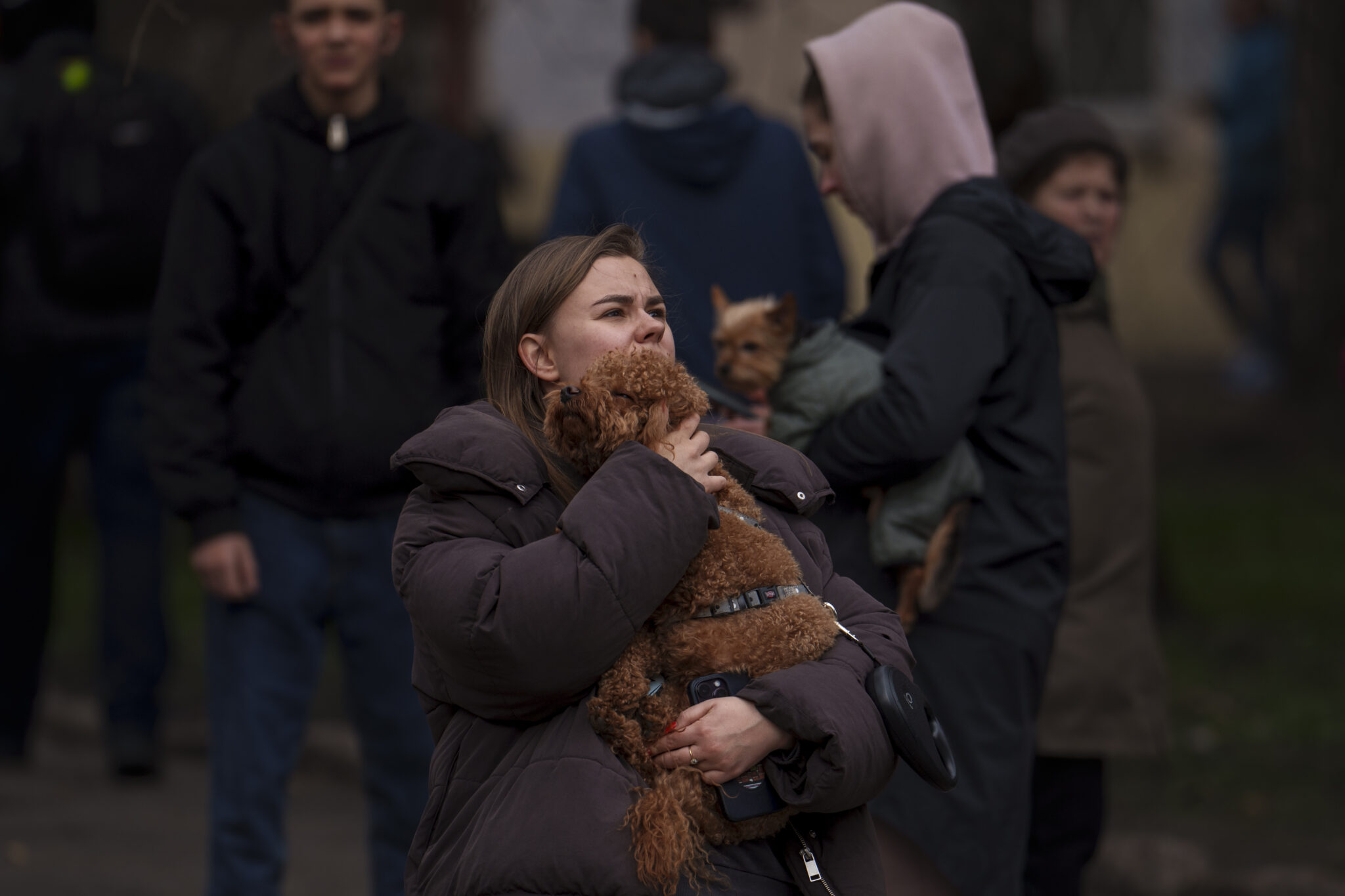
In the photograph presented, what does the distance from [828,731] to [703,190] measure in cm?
288

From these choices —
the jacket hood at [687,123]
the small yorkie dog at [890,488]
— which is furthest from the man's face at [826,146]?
the jacket hood at [687,123]

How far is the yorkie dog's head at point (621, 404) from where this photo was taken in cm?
249

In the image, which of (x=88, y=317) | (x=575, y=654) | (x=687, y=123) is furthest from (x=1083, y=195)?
(x=88, y=317)

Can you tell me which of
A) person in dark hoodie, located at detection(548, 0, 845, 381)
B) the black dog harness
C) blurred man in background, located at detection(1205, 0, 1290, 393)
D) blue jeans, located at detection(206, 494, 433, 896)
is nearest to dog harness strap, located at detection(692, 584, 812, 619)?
the black dog harness

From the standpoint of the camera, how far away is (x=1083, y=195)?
4.60 meters

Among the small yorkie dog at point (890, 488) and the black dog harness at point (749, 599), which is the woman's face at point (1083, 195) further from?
the black dog harness at point (749, 599)

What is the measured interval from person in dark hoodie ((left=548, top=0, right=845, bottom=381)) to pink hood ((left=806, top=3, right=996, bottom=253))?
1169 millimetres

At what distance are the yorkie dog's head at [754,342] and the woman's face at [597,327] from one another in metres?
1.11

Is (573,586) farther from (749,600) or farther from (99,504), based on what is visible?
(99,504)

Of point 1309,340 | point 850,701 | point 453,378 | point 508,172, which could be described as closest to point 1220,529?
point 1309,340

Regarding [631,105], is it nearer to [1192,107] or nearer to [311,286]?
[311,286]

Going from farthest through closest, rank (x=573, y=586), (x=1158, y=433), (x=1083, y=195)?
(x=1158, y=433) → (x=1083, y=195) → (x=573, y=586)

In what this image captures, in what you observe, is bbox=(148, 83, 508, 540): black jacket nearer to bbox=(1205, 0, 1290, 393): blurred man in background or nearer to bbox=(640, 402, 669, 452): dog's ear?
bbox=(640, 402, 669, 452): dog's ear

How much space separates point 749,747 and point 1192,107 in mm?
14350
